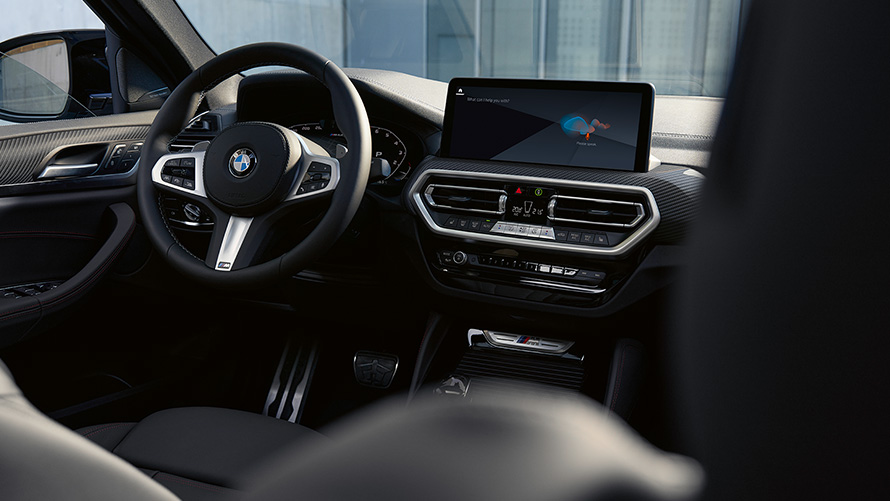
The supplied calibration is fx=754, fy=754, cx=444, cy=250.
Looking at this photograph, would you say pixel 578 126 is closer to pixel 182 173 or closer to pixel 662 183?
pixel 662 183

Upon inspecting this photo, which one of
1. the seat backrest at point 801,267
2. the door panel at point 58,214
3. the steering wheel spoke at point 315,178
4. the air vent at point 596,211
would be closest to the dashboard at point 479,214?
the air vent at point 596,211

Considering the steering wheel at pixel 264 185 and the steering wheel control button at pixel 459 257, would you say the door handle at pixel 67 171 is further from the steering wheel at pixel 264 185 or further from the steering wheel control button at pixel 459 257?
the steering wheel control button at pixel 459 257

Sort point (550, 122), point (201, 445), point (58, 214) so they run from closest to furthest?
1. point (201, 445)
2. point (550, 122)
3. point (58, 214)

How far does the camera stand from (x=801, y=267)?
31cm

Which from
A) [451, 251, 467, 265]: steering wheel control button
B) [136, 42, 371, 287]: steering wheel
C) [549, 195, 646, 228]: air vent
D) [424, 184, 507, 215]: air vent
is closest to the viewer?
[136, 42, 371, 287]: steering wheel

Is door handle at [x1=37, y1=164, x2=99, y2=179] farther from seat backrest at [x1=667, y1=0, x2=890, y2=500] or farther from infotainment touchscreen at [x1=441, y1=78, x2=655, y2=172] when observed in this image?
seat backrest at [x1=667, y1=0, x2=890, y2=500]

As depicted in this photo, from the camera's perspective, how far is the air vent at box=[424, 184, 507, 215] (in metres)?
1.82

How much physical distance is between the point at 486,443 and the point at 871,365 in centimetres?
21

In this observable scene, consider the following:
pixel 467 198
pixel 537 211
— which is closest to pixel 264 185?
pixel 467 198

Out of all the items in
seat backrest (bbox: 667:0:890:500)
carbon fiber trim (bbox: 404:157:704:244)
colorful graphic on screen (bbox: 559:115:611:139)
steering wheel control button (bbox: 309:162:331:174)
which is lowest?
carbon fiber trim (bbox: 404:157:704:244)

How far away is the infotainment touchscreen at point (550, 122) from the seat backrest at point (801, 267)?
141 centimetres

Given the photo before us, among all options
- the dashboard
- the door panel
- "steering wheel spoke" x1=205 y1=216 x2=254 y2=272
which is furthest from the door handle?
"steering wheel spoke" x1=205 y1=216 x2=254 y2=272

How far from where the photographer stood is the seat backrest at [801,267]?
0.29 metres

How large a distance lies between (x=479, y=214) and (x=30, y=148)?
1.18 metres
